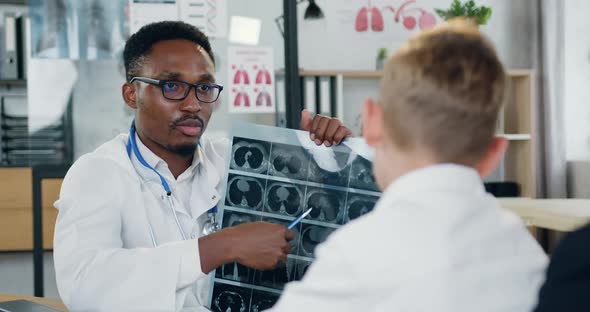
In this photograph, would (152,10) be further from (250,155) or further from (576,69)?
(576,69)

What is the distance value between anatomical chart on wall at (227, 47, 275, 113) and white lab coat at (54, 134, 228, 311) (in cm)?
173

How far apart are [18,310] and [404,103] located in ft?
2.33

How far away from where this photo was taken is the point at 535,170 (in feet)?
15.6

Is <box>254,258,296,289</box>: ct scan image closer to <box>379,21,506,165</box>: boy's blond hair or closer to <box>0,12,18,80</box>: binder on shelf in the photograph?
<box>379,21,506,165</box>: boy's blond hair

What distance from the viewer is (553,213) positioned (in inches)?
105

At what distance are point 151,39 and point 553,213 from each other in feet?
5.93

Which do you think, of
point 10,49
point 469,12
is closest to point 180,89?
point 10,49

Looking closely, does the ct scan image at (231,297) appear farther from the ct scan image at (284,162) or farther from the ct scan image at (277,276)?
the ct scan image at (284,162)

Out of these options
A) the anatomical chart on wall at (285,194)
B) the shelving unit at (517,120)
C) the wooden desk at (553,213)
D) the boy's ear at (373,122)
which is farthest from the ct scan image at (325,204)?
the shelving unit at (517,120)

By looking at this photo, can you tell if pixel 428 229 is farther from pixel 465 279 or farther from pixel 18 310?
pixel 18 310

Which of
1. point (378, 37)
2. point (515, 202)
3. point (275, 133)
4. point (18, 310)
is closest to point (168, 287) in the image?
point (18, 310)

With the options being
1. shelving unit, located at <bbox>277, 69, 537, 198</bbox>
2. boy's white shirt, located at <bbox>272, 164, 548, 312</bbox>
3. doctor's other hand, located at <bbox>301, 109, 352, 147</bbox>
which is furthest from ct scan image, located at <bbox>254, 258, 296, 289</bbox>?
shelving unit, located at <bbox>277, 69, 537, 198</bbox>

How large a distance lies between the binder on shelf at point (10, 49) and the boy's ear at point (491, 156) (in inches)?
142

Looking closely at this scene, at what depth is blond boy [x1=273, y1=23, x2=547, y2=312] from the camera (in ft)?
2.06
